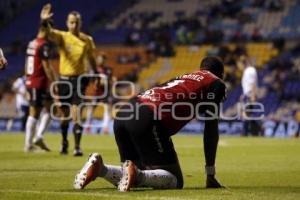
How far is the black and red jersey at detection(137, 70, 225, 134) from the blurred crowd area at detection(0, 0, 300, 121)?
22218 millimetres

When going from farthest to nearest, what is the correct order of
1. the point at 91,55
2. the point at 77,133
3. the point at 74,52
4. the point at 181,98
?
the point at 91,55, the point at 74,52, the point at 77,133, the point at 181,98

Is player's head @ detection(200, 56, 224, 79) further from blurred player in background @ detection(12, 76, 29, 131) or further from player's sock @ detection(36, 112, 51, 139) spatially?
blurred player in background @ detection(12, 76, 29, 131)

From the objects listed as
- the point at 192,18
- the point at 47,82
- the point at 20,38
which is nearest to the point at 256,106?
the point at 47,82

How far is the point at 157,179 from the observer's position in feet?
27.4

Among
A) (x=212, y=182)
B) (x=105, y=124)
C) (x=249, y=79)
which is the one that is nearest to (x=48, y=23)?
(x=212, y=182)

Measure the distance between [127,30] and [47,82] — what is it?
25671 mm

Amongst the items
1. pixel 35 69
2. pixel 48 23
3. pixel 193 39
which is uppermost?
pixel 48 23

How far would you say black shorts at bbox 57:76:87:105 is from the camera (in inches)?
585

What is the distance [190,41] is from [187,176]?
28.4 meters

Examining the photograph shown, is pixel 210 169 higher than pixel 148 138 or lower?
lower

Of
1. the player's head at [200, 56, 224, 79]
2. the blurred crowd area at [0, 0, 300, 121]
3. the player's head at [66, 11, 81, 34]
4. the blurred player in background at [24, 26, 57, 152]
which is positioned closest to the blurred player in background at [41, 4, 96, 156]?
the player's head at [66, 11, 81, 34]

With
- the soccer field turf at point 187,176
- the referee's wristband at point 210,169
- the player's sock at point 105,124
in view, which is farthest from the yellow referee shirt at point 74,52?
the player's sock at point 105,124

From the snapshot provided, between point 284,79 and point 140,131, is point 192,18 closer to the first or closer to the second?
point 284,79

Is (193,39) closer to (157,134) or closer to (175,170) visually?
(175,170)
